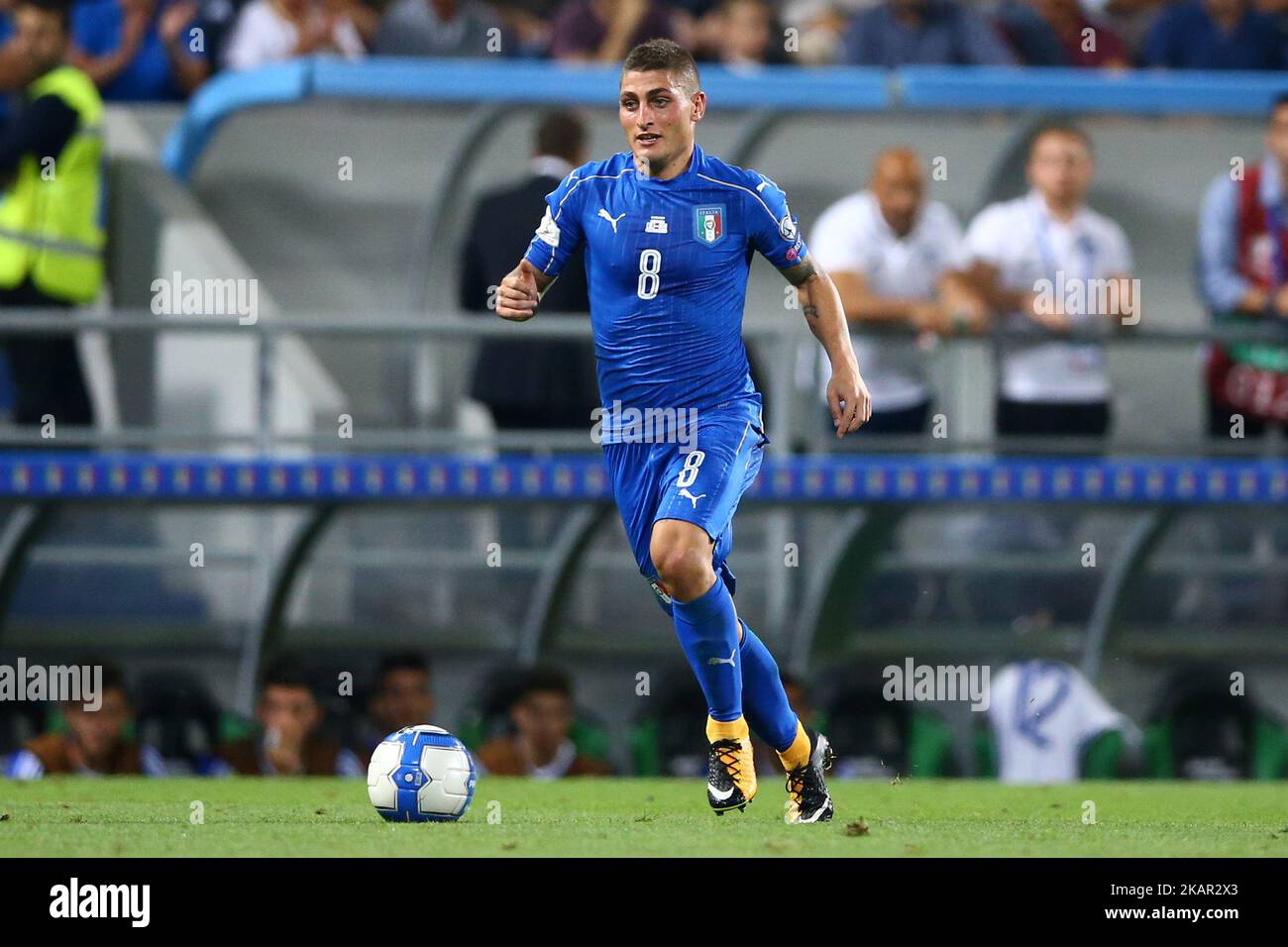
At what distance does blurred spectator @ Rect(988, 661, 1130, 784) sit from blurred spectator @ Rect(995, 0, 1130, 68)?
394 cm

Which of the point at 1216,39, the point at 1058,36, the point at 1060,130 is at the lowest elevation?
the point at 1060,130

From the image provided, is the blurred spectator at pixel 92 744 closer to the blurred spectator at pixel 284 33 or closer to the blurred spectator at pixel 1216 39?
the blurred spectator at pixel 284 33

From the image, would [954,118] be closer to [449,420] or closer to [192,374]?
[449,420]

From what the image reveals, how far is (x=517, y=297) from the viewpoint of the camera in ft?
20.8

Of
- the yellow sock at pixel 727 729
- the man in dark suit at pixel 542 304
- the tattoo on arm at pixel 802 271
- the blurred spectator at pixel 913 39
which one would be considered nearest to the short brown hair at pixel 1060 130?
the blurred spectator at pixel 913 39

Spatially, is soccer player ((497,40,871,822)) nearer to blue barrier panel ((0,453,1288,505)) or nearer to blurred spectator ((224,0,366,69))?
blue barrier panel ((0,453,1288,505))

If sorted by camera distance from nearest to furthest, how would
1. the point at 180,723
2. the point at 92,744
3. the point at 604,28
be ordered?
the point at 92,744 → the point at 180,723 → the point at 604,28

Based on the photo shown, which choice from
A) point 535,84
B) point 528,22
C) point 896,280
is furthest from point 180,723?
point 528,22

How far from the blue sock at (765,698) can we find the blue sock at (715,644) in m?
0.18

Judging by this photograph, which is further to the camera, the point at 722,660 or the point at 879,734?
the point at 879,734

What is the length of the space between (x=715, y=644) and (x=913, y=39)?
640 centimetres

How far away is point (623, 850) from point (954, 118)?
6498 mm

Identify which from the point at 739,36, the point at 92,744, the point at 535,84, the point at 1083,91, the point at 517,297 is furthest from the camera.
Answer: the point at 739,36

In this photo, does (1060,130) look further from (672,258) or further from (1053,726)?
(672,258)
